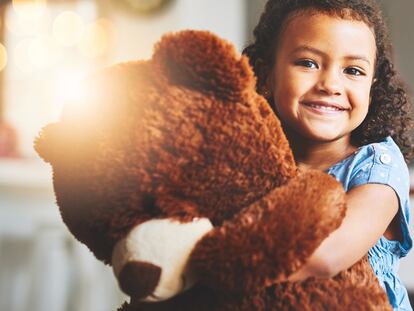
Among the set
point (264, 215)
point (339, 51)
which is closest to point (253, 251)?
point (264, 215)

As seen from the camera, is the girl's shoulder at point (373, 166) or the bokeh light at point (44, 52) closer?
the girl's shoulder at point (373, 166)

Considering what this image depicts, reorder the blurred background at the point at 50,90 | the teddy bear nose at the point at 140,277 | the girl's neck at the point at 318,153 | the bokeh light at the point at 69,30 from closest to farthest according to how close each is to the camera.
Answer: the teddy bear nose at the point at 140,277 → the girl's neck at the point at 318,153 → the blurred background at the point at 50,90 → the bokeh light at the point at 69,30

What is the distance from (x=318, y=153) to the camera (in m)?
0.80

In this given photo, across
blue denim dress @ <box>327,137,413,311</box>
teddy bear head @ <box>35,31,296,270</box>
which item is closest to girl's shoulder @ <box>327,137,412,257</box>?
blue denim dress @ <box>327,137,413,311</box>

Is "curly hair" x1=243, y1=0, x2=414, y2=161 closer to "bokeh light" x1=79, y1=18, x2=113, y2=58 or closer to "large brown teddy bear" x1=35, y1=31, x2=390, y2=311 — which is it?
"large brown teddy bear" x1=35, y1=31, x2=390, y2=311

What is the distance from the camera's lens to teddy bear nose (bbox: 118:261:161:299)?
460mm

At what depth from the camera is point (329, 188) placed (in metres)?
0.49

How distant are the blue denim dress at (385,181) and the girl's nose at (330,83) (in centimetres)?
10

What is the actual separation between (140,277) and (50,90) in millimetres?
1694

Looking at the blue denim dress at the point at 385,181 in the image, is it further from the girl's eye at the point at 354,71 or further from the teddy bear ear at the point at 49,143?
the teddy bear ear at the point at 49,143

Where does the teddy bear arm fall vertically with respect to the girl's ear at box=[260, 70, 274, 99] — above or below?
below

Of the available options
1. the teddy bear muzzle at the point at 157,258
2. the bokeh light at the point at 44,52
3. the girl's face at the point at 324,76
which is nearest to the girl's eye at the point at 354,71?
the girl's face at the point at 324,76

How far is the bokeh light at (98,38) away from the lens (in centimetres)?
199

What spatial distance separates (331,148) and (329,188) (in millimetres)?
319
